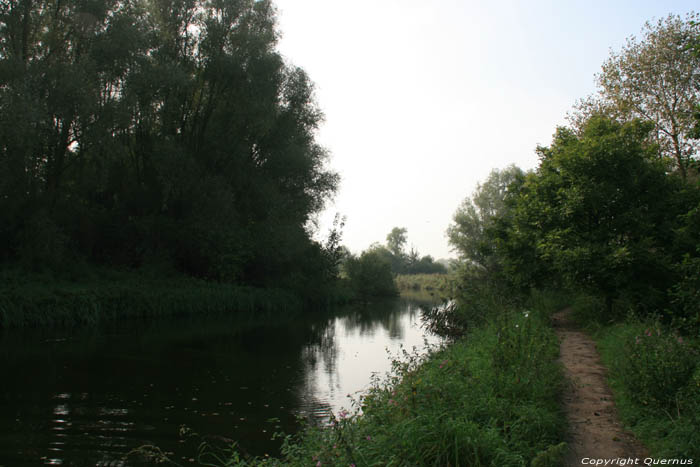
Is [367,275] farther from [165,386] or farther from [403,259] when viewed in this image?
[403,259]

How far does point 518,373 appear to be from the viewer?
6.52 metres

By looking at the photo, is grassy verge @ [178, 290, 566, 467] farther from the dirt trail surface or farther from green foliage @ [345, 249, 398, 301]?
green foliage @ [345, 249, 398, 301]

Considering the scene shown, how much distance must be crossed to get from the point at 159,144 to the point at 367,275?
69.6 ft

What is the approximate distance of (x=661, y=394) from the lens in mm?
5848

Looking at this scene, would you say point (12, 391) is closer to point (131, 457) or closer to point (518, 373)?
point (131, 457)

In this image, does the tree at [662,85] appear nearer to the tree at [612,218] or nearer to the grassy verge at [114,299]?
the tree at [612,218]

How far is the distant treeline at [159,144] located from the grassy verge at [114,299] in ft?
5.11

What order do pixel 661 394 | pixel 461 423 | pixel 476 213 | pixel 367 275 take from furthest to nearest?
1. pixel 476 213
2. pixel 367 275
3. pixel 661 394
4. pixel 461 423

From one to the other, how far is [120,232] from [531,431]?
24751mm

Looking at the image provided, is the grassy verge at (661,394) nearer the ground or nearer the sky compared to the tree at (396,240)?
nearer the ground

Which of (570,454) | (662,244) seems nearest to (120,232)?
(662,244)

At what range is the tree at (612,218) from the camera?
12367mm

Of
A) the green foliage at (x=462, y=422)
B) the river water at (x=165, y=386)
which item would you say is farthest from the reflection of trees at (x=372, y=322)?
the green foliage at (x=462, y=422)

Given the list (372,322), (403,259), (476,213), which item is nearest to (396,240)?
(403,259)
